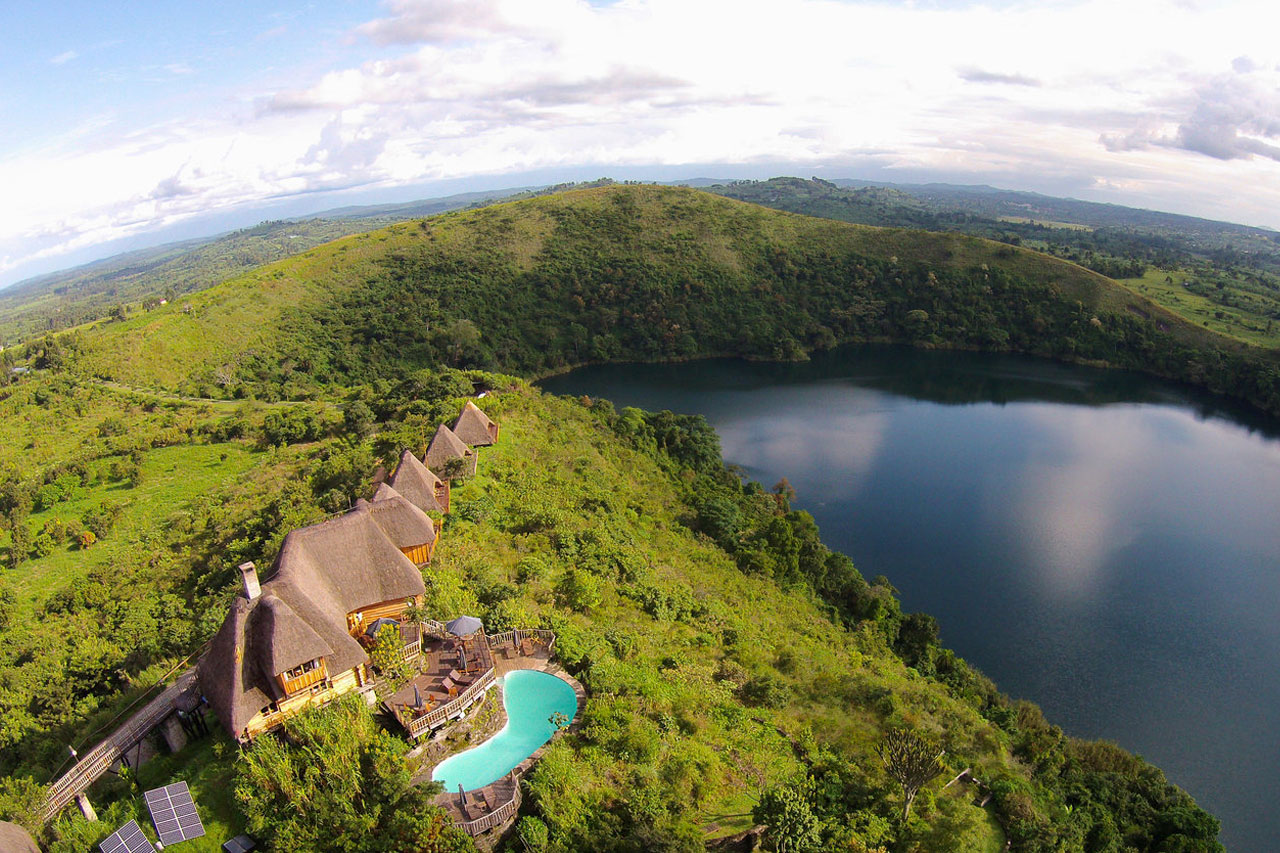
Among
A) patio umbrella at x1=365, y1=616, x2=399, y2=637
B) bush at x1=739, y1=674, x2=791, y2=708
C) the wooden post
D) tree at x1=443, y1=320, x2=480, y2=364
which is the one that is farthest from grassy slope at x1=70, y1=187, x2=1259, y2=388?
bush at x1=739, y1=674, x2=791, y2=708

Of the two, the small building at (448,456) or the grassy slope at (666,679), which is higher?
the small building at (448,456)

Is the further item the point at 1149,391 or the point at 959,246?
the point at 959,246

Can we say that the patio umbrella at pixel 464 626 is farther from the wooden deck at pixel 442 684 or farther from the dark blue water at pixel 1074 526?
the dark blue water at pixel 1074 526

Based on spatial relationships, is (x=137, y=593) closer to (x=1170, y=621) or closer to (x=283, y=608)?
(x=283, y=608)

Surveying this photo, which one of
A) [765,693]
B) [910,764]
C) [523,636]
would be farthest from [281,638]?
[910,764]

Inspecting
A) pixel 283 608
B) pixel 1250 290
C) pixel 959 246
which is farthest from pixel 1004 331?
pixel 283 608

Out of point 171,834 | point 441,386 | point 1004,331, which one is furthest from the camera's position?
point 1004,331

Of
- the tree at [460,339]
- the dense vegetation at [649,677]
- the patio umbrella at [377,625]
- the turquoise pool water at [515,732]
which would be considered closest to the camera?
the dense vegetation at [649,677]

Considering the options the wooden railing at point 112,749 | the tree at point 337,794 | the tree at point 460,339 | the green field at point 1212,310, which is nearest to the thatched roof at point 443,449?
the wooden railing at point 112,749
